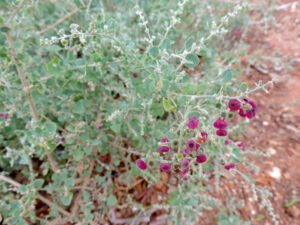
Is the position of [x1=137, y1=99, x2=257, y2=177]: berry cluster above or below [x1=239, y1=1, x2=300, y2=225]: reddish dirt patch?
above

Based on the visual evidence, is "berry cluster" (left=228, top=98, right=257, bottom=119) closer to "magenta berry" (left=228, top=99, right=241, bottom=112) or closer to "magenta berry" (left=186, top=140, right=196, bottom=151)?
"magenta berry" (left=228, top=99, right=241, bottom=112)

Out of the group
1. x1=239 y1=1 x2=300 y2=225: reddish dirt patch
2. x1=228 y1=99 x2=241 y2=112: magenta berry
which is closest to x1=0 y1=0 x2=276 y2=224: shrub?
x1=228 y1=99 x2=241 y2=112: magenta berry

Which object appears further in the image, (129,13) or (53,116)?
(129,13)

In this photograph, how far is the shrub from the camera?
1.11m

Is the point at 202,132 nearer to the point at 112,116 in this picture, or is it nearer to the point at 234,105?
the point at 234,105

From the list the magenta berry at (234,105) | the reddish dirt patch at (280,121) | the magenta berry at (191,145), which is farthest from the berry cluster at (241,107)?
the reddish dirt patch at (280,121)

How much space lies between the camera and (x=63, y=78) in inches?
59.0

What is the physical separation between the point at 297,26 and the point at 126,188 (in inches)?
128

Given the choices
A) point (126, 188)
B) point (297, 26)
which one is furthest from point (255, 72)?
point (126, 188)

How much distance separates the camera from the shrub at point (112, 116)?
111cm

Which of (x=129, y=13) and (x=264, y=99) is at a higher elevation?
(x=129, y=13)

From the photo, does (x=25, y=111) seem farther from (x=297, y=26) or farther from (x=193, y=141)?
(x=297, y=26)

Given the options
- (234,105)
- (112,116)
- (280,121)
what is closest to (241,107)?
(234,105)

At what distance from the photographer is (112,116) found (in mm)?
1277
